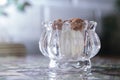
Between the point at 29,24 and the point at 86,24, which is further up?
the point at 86,24

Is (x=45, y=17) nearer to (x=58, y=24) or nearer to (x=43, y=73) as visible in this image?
(x=58, y=24)

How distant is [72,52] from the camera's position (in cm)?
93

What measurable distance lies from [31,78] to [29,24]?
90.2 inches

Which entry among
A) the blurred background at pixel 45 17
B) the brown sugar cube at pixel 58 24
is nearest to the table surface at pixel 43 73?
the brown sugar cube at pixel 58 24

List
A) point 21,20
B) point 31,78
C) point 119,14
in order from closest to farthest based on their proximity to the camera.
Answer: point 31,78 < point 21,20 < point 119,14

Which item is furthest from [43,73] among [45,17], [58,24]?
[45,17]

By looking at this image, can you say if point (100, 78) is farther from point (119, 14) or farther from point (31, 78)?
point (119, 14)

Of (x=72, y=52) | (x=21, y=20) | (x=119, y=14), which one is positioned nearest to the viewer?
(x=72, y=52)

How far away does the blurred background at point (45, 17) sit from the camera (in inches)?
114

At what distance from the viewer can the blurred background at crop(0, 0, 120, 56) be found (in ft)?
9.52

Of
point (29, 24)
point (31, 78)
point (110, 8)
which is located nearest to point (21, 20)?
point (29, 24)

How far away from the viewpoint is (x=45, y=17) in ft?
9.97

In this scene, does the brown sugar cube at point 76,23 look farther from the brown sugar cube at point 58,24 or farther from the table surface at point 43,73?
the table surface at point 43,73

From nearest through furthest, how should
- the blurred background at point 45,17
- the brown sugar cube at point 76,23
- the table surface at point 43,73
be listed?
the table surface at point 43,73, the brown sugar cube at point 76,23, the blurred background at point 45,17
